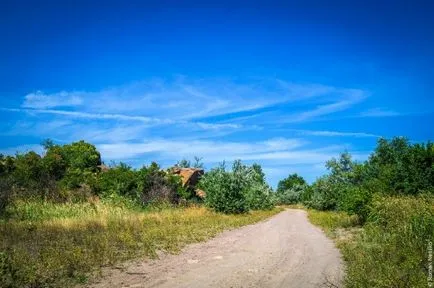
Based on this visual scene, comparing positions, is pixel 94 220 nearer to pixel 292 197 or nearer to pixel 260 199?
pixel 260 199

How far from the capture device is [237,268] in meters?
10.7

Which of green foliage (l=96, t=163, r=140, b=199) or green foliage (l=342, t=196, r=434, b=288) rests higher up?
green foliage (l=96, t=163, r=140, b=199)

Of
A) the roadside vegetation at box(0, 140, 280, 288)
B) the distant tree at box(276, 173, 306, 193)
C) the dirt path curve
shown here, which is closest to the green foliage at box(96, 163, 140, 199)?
the roadside vegetation at box(0, 140, 280, 288)

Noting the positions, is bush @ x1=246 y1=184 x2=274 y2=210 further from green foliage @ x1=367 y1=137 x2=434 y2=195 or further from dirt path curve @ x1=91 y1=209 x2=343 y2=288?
dirt path curve @ x1=91 y1=209 x2=343 y2=288

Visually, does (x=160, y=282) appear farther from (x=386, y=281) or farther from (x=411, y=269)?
(x=411, y=269)

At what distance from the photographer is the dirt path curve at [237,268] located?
9.12m

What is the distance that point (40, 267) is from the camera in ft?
31.2

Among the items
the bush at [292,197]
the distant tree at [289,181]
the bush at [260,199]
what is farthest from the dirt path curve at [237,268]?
the distant tree at [289,181]

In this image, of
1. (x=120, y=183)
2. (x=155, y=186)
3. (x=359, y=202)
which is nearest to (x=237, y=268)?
(x=359, y=202)

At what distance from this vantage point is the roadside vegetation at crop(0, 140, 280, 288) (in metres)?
9.91

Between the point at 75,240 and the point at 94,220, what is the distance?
17.7 feet

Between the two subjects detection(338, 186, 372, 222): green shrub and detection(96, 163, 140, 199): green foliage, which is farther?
detection(96, 163, 140, 199): green foliage

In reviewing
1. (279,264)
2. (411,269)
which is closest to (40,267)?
Result: (279,264)

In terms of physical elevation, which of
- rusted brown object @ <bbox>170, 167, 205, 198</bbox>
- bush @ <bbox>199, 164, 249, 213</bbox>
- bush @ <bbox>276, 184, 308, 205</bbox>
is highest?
rusted brown object @ <bbox>170, 167, 205, 198</bbox>
